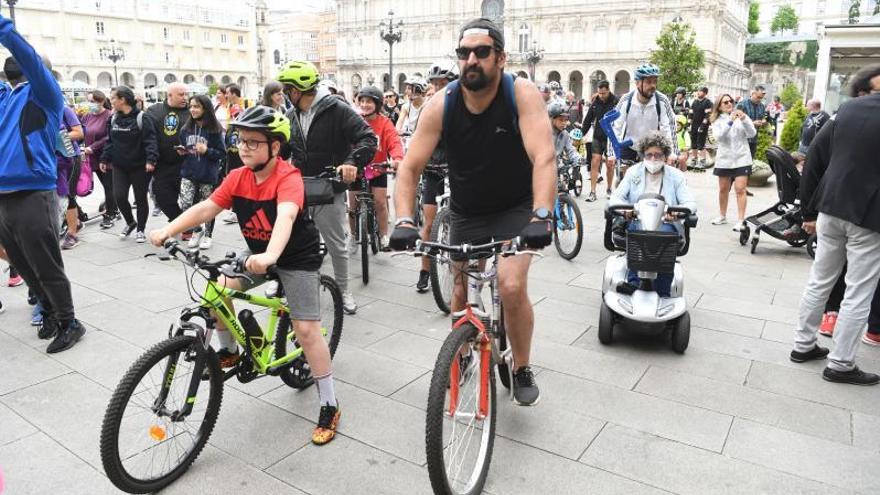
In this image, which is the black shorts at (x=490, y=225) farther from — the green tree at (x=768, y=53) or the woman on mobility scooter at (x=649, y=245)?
the green tree at (x=768, y=53)

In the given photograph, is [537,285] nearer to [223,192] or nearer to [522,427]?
[522,427]

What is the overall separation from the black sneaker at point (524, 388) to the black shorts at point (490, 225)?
73 centimetres

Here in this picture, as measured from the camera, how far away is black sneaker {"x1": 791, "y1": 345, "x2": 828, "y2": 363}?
4496 millimetres

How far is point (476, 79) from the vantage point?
3.08m

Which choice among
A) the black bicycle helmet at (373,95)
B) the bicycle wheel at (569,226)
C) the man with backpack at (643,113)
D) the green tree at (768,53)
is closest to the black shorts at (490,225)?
the black bicycle helmet at (373,95)

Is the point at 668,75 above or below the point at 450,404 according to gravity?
above

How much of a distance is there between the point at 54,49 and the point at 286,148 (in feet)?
305

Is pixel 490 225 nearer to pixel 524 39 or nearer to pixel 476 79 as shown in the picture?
pixel 476 79

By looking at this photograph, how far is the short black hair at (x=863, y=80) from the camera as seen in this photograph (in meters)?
4.10

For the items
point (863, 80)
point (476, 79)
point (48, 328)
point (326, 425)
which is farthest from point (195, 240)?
point (863, 80)

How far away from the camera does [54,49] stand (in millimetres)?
80062

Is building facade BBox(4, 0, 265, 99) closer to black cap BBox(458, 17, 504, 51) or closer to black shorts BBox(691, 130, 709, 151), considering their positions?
black shorts BBox(691, 130, 709, 151)

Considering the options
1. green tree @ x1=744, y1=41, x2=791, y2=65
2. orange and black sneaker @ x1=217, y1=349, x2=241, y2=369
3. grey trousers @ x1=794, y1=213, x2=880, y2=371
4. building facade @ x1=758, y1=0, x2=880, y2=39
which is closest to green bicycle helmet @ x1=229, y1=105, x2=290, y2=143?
orange and black sneaker @ x1=217, y1=349, x2=241, y2=369

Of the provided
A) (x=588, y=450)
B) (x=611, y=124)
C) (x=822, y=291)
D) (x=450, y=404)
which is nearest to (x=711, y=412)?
(x=588, y=450)
